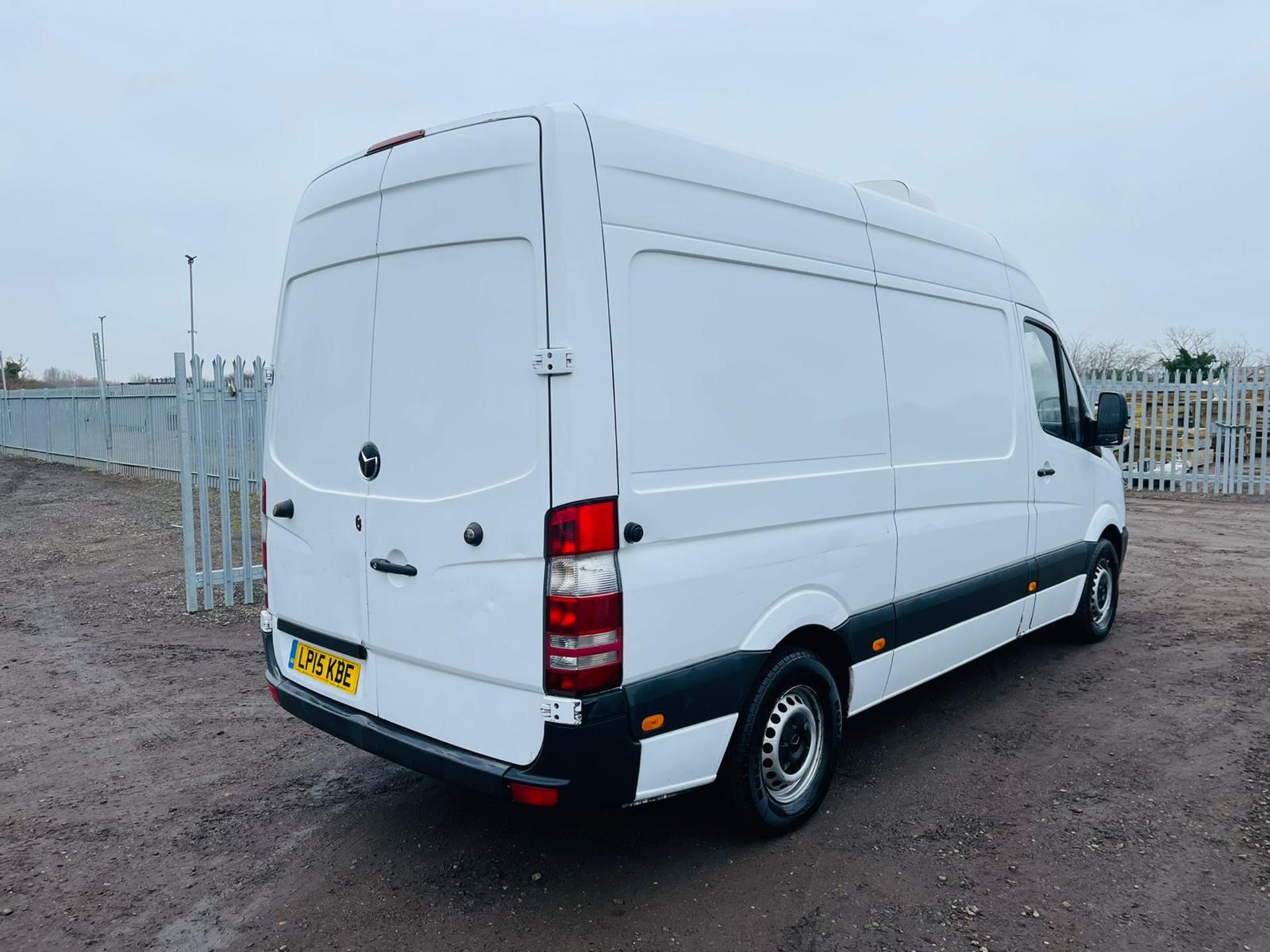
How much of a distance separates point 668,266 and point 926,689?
3.54 m

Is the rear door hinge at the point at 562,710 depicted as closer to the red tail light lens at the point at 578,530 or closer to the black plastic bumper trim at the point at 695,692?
the black plastic bumper trim at the point at 695,692

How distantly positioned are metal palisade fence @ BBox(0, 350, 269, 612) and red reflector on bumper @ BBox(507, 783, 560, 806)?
7.68 feet

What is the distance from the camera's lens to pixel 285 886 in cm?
334

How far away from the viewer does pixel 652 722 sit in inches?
118

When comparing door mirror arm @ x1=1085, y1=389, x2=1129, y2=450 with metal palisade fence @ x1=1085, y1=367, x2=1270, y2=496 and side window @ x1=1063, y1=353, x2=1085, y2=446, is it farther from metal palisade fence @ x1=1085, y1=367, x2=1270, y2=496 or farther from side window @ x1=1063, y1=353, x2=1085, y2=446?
metal palisade fence @ x1=1085, y1=367, x2=1270, y2=496

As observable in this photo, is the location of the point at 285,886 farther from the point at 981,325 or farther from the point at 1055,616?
the point at 1055,616

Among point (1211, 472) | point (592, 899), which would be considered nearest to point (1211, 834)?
point (592, 899)

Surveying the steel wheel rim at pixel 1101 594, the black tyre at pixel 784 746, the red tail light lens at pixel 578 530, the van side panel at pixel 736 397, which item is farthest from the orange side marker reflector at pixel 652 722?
the steel wheel rim at pixel 1101 594

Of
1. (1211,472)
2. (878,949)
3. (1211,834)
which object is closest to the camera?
(878,949)

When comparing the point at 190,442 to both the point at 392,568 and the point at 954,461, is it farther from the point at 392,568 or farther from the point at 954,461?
the point at 954,461

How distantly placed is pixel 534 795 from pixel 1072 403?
4.53 meters

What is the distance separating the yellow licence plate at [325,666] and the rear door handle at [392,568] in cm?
42

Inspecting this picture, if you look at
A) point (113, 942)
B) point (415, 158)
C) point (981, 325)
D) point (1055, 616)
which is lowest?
point (113, 942)

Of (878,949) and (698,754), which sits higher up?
(698,754)
